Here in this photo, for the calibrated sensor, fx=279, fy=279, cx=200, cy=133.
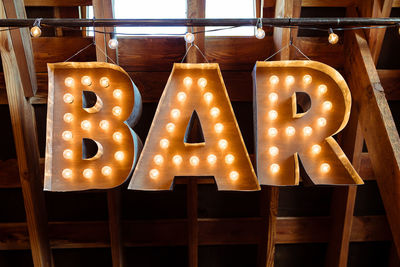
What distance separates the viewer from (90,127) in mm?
1562

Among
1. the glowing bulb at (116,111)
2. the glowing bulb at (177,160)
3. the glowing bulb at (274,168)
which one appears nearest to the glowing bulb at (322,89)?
the glowing bulb at (274,168)

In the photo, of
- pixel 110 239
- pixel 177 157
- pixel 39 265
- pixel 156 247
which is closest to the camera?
pixel 177 157

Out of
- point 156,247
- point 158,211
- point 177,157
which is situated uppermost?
point 177,157

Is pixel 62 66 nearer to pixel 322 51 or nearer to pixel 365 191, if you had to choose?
pixel 322 51

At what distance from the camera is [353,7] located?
2.17 meters

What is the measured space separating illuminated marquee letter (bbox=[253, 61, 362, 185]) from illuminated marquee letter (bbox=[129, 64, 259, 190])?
0.48 feet

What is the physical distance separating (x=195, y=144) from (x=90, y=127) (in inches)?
23.5

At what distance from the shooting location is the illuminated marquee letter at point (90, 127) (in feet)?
5.08

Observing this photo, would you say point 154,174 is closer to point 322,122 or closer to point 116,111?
point 116,111

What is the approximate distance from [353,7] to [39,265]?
3296 millimetres

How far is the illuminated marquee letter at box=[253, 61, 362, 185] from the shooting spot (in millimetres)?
1546

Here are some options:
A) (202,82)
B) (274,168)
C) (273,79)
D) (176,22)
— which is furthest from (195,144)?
(176,22)

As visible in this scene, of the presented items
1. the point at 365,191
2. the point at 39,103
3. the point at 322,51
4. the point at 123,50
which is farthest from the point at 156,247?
the point at 322,51

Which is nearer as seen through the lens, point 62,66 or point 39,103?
point 62,66
